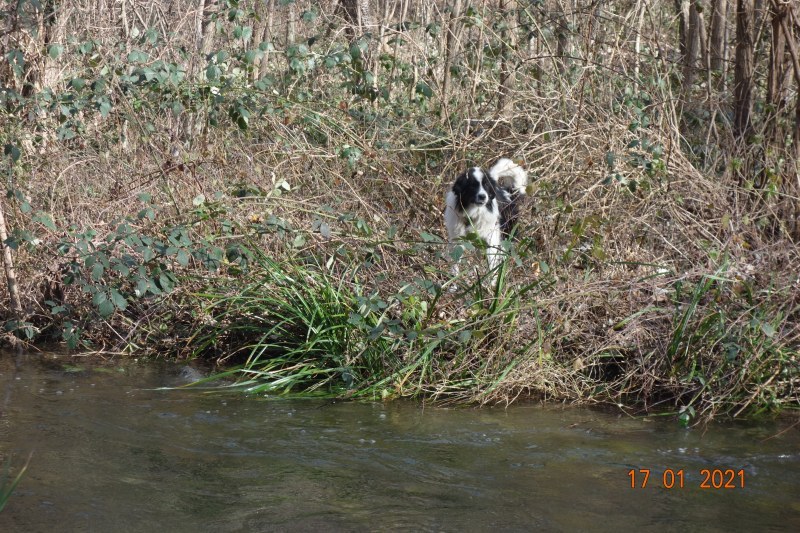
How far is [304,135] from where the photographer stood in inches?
290

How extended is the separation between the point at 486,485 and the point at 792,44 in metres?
3.96

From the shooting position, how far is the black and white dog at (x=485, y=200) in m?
7.10

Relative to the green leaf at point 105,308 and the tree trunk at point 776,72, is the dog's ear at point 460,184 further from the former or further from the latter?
the green leaf at point 105,308

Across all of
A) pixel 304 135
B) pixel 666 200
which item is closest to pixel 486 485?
pixel 666 200

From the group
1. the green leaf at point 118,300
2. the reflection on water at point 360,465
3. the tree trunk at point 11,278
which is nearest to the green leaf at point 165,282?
the green leaf at point 118,300

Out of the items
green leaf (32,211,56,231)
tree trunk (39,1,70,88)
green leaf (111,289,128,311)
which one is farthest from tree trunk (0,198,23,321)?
tree trunk (39,1,70,88)

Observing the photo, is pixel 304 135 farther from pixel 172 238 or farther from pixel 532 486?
pixel 532 486

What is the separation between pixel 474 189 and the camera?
23.4 feet

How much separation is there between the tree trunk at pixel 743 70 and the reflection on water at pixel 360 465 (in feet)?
10.2

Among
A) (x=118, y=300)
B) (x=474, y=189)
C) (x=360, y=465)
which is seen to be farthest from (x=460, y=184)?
(x=360, y=465)

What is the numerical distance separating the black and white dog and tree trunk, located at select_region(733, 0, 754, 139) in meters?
1.86
